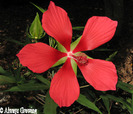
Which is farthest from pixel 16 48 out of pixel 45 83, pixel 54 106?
pixel 54 106

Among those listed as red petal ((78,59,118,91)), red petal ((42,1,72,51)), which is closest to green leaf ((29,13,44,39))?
red petal ((42,1,72,51))

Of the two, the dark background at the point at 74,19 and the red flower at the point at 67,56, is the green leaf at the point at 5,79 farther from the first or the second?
the dark background at the point at 74,19

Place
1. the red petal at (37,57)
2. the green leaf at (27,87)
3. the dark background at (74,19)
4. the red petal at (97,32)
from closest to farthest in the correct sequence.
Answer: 1. the red petal at (37,57)
2. the red petal at (97,32)
3. the green leaf at (27,87)
4. the dark background at (74,19)

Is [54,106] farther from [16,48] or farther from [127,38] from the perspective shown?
[127,38]

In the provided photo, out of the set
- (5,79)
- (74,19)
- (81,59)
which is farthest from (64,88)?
(74,19)

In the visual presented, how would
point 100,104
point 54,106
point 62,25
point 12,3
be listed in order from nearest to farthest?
point 62,25 < point 54,106 < point 100,104 < point 12,3

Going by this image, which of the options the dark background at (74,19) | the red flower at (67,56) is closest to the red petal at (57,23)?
the red flower at (67,56)
